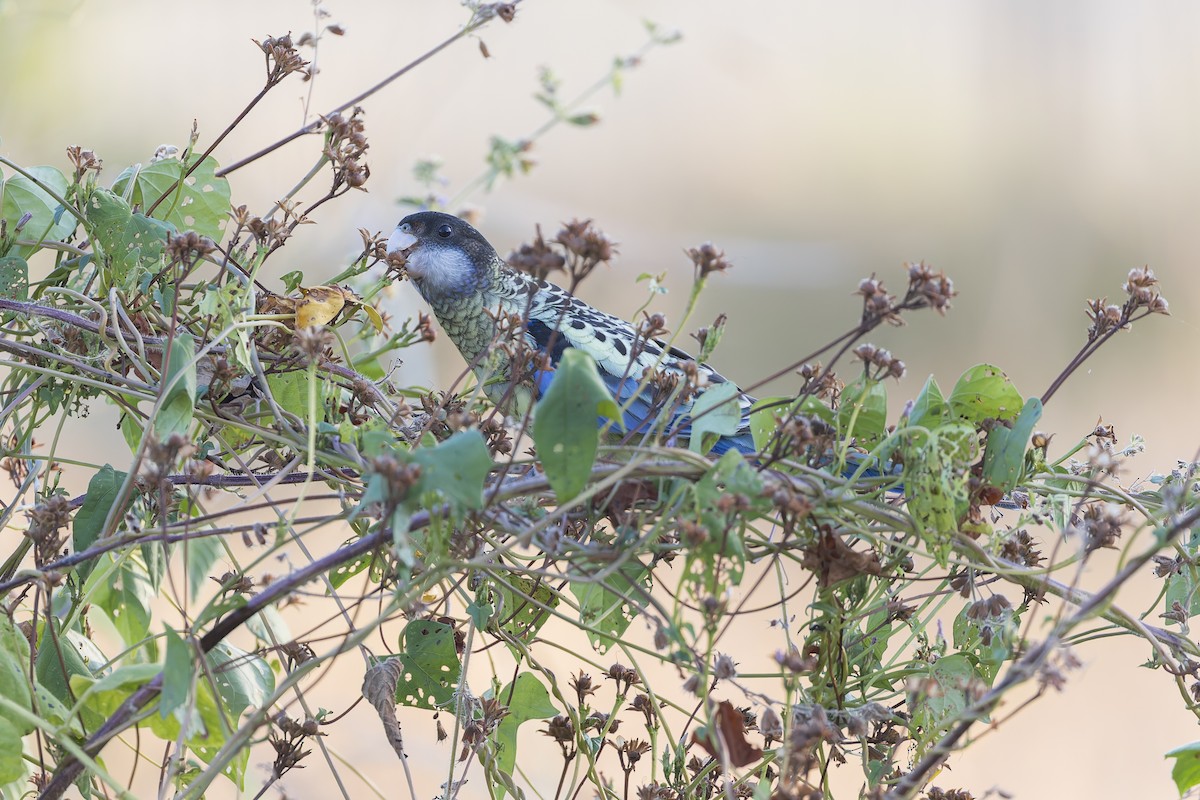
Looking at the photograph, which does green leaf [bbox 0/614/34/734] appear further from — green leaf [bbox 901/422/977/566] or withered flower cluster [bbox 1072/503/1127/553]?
Result: withered flower cluster [bbox 1072/503/1127/553]

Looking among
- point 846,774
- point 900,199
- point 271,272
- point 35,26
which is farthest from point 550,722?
point 900,199

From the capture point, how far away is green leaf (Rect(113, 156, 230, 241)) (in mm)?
1031

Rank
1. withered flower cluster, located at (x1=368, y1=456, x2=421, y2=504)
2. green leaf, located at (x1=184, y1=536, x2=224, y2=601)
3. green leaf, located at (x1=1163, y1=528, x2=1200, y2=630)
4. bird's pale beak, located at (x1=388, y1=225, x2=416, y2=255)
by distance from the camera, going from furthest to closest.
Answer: bird's pale beak, located at (x1=388, y1=225, x2=416, y2=255), green leaf, located at (x1=184, y1=536, x2=224, y2=601), green leaf, located at (x1=1163, y1=528, x2=1200, y2=630), withered flower cluster, located at (x1=368, y1=456, x2=421, y2=504)

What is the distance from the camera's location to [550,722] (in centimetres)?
97

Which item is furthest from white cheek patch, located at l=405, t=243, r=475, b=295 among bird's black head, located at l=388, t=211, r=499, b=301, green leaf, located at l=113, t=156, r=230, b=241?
green leaf, located at l=113, t=156, r=230, b=241

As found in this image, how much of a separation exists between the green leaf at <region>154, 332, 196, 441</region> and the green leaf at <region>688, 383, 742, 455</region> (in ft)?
1.25

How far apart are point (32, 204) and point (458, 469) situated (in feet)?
2.17

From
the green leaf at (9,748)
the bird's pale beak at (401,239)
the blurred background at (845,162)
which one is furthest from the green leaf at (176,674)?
the blurred background at (845,162)

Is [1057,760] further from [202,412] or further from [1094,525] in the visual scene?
[202,412]

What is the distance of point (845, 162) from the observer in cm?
656

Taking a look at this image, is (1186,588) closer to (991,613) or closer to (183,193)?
(991,613)

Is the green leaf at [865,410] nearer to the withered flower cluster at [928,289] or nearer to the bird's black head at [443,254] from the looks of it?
the withered flower cluster at [928,289]

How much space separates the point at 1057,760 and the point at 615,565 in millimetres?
3250

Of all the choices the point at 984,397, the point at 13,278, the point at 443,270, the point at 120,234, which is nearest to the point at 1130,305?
the point at 984,397
